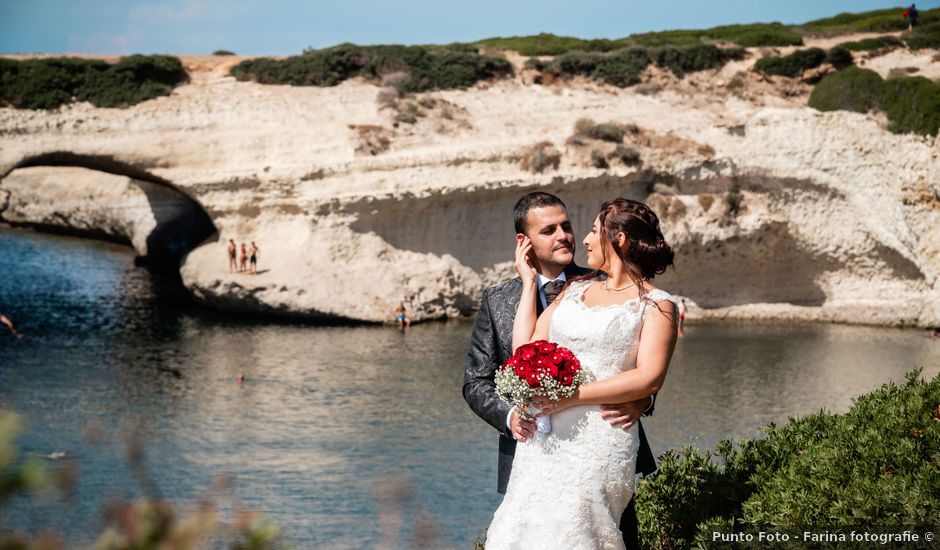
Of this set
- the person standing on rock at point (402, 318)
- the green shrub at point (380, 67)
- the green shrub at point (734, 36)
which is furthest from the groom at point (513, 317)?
the green shrub at point (734, 36)

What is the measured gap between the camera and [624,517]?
17.6ft

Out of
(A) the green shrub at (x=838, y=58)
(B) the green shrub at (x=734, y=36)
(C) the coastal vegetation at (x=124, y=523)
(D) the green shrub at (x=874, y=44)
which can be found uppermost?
(B) the green shrub at (x=734, y=36)

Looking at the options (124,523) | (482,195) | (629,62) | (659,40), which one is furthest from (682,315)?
(124,523)

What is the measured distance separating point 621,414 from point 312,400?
1466 cm

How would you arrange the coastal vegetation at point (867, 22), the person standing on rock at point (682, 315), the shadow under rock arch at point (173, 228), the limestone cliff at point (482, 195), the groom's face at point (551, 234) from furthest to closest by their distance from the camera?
the coastal vegetation at point (867, 22) → the shadow under rock arch at point (173, 228) → the limestone cliff at point (482, 195) → the person standing on rock at point (682, 315) → the groom's face at point (551, 234)

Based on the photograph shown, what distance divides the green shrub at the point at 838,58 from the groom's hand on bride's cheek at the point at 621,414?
34509mm

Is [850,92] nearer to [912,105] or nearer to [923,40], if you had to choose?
[912,105]

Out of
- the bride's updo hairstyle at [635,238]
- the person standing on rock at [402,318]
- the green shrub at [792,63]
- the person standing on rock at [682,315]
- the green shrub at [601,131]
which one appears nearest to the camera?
the bride's updo hairstyle at [635,238]

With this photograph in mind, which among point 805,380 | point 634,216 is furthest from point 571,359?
point 805,380

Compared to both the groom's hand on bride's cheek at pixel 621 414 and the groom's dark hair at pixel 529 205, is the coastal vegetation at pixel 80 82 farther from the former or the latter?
the groom's hand on bride's cheek at pixel 621 414

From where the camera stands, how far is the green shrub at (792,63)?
35.9 metres

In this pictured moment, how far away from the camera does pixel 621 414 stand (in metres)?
4.88

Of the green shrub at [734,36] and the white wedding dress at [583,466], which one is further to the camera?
the green shrub at [734,36]

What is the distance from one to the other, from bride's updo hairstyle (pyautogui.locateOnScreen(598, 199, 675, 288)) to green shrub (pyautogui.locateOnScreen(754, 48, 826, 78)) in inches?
1305
